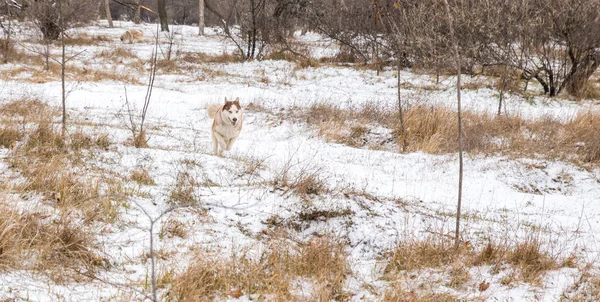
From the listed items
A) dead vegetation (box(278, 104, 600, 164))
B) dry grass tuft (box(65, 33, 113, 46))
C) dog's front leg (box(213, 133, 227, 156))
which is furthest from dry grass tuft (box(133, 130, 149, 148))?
dry grass tuft (box(65, 33, 113, 46))

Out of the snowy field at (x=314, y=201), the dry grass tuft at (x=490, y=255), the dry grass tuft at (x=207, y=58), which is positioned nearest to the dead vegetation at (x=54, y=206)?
the snowy field at (x=314, y=201)

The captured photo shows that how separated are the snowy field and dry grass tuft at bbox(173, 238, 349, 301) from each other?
0.29ft

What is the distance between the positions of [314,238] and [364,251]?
457 mm

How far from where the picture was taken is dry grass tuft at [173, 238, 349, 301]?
2.77 m

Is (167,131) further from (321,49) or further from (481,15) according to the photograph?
(321,49)

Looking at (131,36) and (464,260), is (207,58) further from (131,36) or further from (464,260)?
(464,260)

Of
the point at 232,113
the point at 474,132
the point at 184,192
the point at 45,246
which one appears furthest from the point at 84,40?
the point at 45,246

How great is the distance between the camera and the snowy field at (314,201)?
302cm

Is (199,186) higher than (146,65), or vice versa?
(146,65)

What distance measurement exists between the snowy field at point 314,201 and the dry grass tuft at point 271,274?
88 mm

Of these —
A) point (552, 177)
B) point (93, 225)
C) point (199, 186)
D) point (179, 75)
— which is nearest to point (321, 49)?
point (179, 75)

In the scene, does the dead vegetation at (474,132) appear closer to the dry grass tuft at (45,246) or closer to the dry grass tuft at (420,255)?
the dry grass tuft at (420,255)

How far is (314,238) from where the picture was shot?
3707mm

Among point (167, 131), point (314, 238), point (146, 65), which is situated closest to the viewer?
point (314, 238)
